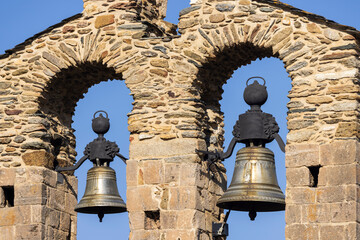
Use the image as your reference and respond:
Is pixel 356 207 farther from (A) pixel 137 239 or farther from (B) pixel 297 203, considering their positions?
(A) pixel 137 239

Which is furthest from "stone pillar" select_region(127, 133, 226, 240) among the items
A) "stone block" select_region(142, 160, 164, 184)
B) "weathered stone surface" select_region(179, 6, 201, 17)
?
"weathered stone surface" select_region(179, 6, 201, 17)

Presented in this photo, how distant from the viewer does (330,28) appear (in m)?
12.9

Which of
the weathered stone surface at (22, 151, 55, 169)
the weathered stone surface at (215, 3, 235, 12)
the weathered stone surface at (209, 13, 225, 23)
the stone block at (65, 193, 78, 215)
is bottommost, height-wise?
the stone block at (65, 193, 78, 215)

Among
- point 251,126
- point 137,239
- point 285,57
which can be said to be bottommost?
point 137,239

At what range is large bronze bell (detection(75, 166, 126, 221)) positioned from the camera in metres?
13.9

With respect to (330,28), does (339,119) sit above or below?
below

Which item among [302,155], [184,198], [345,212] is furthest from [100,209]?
[345,212]

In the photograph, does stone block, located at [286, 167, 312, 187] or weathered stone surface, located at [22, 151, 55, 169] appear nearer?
stone block, located at [286, 167, 312, 187]

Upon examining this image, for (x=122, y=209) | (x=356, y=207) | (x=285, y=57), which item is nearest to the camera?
(x=356, y=207)

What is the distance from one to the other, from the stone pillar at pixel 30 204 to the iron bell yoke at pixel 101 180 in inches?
19.8

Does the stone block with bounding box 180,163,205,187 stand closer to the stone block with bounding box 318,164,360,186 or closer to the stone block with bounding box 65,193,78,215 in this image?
the stone block with bounding box 318,164,360,186

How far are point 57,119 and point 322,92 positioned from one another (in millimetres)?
3963

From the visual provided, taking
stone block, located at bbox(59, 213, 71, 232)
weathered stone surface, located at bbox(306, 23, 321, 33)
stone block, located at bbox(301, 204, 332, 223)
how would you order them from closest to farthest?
stone block, located at bbox(301, 204, 332, 223), weathered stone surface, located at bbox(306, 23, 321, 33), stone block, located at bbox(59, 213, 71, 232)

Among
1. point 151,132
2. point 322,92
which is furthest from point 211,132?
point 322,92
